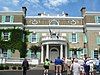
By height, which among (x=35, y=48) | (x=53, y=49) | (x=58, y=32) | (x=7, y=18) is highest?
(x=7, y=18)

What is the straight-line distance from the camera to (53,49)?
4609 centimetres

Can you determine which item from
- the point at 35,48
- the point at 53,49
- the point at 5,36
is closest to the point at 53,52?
the point at 53,49

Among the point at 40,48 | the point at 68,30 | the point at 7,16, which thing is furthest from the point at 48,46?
the point at 7,16

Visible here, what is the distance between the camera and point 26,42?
47.7 m

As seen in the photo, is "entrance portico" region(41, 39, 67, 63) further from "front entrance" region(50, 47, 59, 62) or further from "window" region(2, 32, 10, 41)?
"window" region(2, 32, 10, 41)

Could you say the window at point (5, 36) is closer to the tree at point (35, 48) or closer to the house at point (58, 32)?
the house at point (58, 32)

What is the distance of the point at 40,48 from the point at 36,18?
5.41 metres

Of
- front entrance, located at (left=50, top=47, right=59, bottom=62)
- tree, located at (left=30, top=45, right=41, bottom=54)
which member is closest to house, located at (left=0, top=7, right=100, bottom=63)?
front entrance, located at (left=50, top=47, right=59, bottom=62)

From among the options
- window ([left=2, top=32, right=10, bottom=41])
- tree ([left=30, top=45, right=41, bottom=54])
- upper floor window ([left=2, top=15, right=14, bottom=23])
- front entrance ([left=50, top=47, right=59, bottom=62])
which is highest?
upper floor window ([left=2, top=15, right=14, bottom=23])

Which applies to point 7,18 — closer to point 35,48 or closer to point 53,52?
point 35,48

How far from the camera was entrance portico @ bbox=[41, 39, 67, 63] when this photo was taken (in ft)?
147

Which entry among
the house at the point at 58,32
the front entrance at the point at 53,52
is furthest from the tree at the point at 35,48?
the front entrance at the point at 53,52

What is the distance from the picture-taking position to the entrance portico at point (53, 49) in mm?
44656

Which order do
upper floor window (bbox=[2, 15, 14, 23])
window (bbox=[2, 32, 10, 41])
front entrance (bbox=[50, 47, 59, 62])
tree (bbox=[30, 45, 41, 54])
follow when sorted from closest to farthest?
front entrance (bbox=[50, 47, 59, 62]) → window (bbox=[2, 32, 10, 41]) → tree (bbox=[30, 45, 41, 54]) → upper floor window (bbox=[2, 15, 14, 23])
